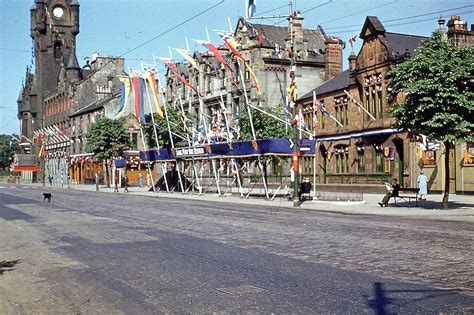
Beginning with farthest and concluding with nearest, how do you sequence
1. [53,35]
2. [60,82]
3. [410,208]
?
[53,35] < [60,82] < [410,208]

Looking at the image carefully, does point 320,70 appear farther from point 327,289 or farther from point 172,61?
point 327,289

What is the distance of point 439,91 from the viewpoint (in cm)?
2469

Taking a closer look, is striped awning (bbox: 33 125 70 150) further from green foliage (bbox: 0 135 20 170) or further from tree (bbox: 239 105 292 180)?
green foliage (bbox: 0 135 20 170)

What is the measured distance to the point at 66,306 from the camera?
27.2 feet

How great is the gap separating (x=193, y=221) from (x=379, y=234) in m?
7.30

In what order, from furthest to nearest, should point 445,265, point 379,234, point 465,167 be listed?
point 465,167 → point 379,234 → point 445,265

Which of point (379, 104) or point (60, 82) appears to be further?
point (60, 82)

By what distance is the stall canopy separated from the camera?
36.4 m

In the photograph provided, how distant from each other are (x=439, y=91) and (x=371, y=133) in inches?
709

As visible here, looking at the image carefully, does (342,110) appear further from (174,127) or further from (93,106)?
(93,106)

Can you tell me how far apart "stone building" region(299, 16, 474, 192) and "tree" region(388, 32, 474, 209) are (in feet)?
34.9

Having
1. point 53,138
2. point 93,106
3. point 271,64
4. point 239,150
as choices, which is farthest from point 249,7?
point 53,138

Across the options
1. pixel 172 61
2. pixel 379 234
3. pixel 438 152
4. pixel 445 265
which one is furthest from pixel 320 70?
pixel 445 265

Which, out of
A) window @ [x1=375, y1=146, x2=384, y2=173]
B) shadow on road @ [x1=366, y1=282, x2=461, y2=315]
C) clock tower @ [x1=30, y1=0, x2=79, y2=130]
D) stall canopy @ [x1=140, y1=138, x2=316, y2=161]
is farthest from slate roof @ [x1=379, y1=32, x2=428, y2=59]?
clock tower @ [x1=30, y1=0, x2=79, y2=130]
